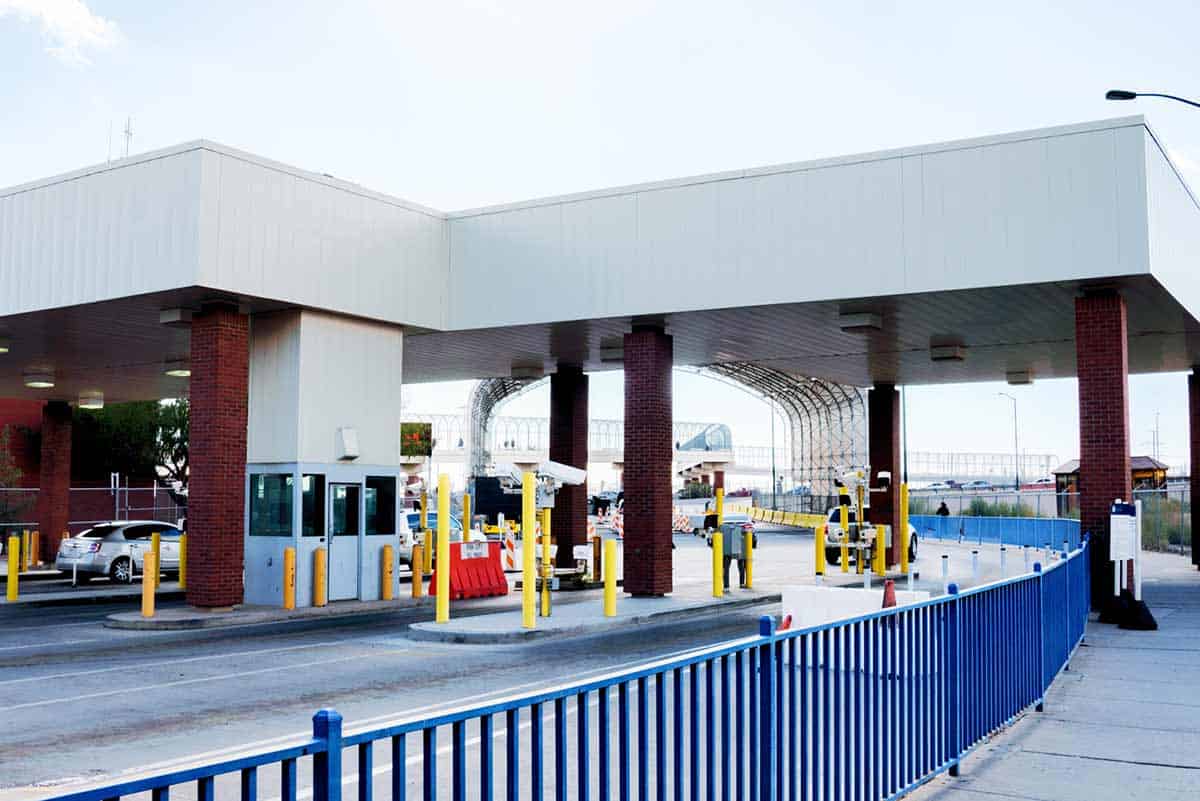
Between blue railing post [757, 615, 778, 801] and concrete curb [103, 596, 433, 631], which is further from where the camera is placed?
concrete curb [103, 596, 433, 631]

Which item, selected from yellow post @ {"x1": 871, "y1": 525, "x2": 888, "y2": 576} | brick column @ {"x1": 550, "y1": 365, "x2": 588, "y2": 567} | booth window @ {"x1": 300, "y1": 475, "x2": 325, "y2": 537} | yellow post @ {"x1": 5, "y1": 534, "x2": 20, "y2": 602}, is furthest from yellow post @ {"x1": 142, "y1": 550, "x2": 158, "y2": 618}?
yellow post @ {"x1": 871, "y1": 525, "x2": 888, "y2": 576}

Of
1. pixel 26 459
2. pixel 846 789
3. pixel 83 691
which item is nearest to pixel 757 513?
pixel 26 459

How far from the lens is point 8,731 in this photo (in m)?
11.3

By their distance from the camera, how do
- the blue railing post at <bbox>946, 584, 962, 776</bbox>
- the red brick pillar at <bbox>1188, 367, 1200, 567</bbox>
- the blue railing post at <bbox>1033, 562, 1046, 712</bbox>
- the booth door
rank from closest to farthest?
the blue railing post at <bbox>946, 584, 962, 776</bbox>, the blue railing post at <bbox>1033, 562, 1046, 712</bbox>, the booth door, the red brick pillar at <bbox>1188, 367, 1200, 567</bbox>

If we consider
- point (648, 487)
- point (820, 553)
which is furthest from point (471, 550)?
point (820, 553)

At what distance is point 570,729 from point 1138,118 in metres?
14.0

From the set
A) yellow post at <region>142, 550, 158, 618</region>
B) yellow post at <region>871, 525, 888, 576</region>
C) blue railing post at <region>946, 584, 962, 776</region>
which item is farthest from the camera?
yellow post at <region>871, 525, 888, 576</region>

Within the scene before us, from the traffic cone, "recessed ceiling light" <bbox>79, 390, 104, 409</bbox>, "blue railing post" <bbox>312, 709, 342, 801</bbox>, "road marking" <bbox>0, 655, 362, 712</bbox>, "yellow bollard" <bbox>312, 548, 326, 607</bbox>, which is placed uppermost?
"recessed ceiling light" <bbox>79, 390, 104, 409</bbox>

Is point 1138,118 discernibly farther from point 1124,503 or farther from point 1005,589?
point 1005,589

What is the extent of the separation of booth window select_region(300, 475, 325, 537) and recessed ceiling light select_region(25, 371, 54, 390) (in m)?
14.1

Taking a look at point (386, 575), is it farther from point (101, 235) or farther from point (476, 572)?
point (101, 235)

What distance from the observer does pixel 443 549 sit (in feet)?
66.0

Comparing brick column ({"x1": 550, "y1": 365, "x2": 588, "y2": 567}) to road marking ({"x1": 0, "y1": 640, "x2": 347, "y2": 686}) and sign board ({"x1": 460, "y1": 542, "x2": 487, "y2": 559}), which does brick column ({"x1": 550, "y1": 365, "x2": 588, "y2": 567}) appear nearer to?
sign board ({"x1": 460, "y1": 542, "x2": 487, "y2": 559})

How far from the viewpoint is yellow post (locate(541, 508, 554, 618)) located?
19750mm
